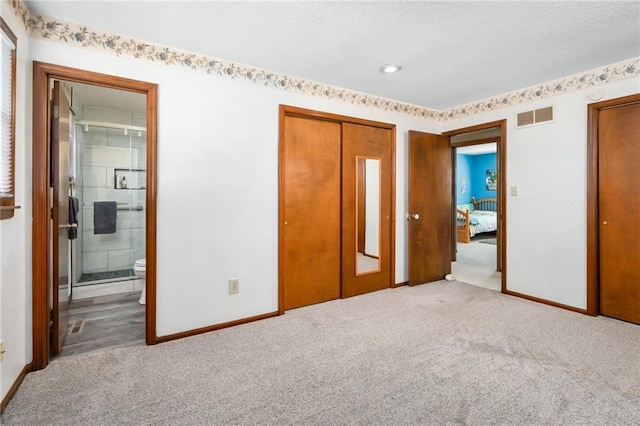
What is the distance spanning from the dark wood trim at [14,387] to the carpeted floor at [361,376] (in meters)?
0.03

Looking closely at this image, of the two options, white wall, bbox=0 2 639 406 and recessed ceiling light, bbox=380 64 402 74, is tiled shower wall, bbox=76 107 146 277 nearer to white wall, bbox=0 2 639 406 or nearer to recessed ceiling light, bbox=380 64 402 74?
white wall, bbox=0 2 639 406

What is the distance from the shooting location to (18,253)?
5.89ft

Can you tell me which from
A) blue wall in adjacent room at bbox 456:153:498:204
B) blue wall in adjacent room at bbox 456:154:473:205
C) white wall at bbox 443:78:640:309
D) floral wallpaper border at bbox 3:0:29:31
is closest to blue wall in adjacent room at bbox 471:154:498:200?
blue wall in adjacent room at bbox 456:153:498:204

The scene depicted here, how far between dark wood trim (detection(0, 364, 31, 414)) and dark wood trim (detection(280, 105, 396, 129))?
8.55ft

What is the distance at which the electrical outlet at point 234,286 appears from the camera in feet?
8.70

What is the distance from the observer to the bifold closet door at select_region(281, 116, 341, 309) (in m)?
3.01

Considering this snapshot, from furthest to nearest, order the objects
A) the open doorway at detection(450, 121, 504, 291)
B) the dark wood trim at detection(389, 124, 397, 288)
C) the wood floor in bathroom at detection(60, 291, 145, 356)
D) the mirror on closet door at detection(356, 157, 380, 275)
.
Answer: the open doorway at detection(450, 121, 504, 291) → the dark wood trim at detection(389, 124, 397, 288) → the mirror on closet door at detection(356, 157, 380, 275) → the wood floor in bathroom at detection(60, 291, 145, 356)

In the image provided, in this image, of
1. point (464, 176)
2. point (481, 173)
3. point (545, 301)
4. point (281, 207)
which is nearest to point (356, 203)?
point (281, 207)

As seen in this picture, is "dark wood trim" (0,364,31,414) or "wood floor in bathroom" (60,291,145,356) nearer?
"dark wood trim" (0,364,31,414)

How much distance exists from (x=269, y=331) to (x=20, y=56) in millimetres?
2432

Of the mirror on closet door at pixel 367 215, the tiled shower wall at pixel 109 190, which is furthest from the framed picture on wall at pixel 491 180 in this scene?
the tiled shower wall at pixel 109 190

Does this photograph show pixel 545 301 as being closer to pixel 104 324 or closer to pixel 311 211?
pixel 311 211

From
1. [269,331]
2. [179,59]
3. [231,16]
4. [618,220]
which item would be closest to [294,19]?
[231,16]

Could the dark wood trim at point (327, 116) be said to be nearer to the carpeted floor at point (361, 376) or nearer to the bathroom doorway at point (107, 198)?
the bathroom doorway at point (107, 198)
